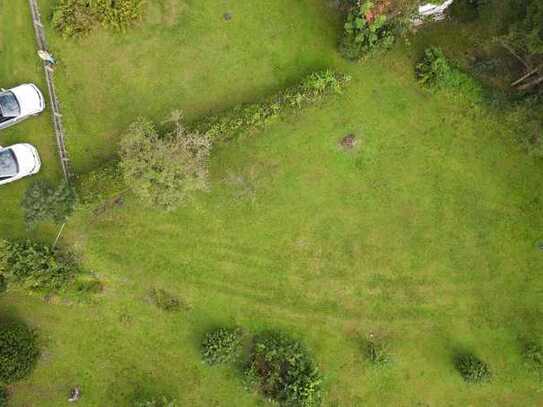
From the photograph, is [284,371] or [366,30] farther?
[284,371]

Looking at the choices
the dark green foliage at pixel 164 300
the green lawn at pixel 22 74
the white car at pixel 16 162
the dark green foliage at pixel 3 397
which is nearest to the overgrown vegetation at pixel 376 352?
the dark green foliage at pixel 164 300

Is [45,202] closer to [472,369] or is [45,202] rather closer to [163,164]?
[163,164]

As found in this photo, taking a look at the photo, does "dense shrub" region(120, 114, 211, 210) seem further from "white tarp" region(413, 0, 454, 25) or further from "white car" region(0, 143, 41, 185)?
"white tarp" region(413, 0, 454, 25)

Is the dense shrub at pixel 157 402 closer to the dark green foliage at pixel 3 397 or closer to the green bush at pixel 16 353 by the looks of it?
the green bush at pixel 16 353

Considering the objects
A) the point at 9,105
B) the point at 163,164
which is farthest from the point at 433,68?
the point at 9,105

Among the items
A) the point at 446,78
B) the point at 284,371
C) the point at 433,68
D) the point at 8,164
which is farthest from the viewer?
the point at 446,78

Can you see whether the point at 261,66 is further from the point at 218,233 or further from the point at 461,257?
the point at 461,257
